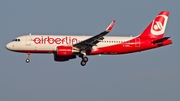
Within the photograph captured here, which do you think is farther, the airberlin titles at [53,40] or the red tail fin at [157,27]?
the red tail fin at [157,27]

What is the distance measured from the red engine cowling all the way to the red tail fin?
1156 centimetres

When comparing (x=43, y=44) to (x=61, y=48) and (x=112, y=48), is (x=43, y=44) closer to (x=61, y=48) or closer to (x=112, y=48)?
(x=61, y=48)

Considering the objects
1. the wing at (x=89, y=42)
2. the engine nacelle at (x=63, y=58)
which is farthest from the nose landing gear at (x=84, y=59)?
the engine nacelle at (x=63, y=58)

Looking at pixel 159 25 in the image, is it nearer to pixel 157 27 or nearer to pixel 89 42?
pixel 157 27

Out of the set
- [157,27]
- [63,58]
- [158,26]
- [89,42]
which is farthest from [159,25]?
[63,58]

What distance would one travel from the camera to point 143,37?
8238 cm

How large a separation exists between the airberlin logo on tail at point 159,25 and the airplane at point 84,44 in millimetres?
358

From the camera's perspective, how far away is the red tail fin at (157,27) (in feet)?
273

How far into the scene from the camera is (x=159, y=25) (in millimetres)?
84812

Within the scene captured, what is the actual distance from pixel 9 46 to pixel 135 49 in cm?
1796

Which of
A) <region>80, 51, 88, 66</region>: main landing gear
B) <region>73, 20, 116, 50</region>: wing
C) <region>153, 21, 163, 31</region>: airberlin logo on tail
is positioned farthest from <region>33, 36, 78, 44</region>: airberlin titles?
<region>153, 21, 163, 31</region>: airberlin logo on tail

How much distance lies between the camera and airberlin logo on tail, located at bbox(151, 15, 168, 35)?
276ft

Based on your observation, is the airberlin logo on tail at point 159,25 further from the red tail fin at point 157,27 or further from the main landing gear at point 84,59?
the main landing gear at point 84,59

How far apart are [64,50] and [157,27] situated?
16004 mm
